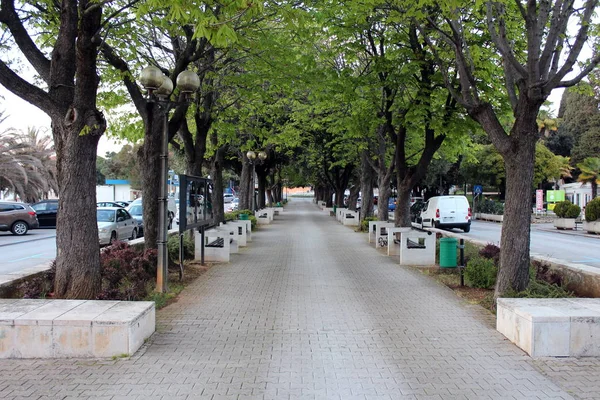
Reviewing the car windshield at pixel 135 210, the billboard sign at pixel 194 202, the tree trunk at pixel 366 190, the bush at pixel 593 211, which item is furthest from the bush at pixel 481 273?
the bush at pixel 593 211

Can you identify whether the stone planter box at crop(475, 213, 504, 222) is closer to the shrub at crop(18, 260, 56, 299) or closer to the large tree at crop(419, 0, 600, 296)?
the large tree at crop(419, 0, 600, 296)

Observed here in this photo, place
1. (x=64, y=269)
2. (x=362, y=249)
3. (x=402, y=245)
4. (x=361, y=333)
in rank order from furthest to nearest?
(x=362, y=249)
(x=402, y=245)
(x=64, y=269)
(x=361, y=333)

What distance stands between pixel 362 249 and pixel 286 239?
4.27m

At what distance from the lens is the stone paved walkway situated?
440 centimetres

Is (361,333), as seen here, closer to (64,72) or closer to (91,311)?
(91,311)

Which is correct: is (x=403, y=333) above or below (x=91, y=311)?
below

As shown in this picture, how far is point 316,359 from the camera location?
523 centimetres

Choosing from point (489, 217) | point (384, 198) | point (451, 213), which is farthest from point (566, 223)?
point (384, 198)

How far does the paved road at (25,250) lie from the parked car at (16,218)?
37cm

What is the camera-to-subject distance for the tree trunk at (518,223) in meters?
7.45

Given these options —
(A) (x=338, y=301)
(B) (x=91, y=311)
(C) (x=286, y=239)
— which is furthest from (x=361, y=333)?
(C) (x=286, y=239)

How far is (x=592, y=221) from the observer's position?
2625cm

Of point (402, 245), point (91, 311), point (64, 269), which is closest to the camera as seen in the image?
point (91, 311)

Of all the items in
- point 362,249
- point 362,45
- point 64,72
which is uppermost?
point 362,45
